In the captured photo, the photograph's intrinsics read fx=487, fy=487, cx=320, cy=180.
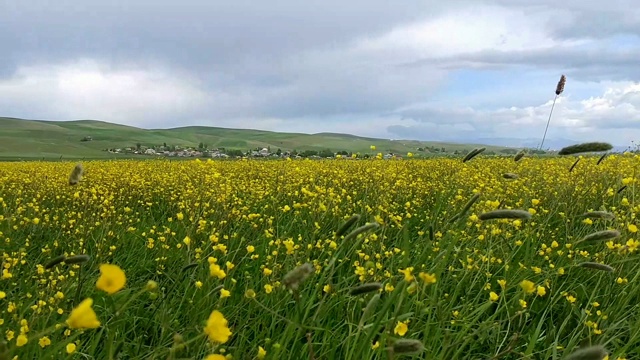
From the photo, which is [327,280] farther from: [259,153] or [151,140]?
[151,140]

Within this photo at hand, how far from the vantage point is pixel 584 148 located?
2.63 m

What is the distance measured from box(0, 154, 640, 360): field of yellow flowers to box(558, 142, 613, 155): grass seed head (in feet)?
1.11

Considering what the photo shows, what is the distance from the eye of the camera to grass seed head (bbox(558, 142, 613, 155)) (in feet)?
8.55

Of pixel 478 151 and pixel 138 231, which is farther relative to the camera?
pixel 138 231

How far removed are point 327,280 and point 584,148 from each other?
5.40ft

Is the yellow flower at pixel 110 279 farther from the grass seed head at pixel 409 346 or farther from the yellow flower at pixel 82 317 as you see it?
the grass seed head at pixel 409 346

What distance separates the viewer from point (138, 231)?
205 inches

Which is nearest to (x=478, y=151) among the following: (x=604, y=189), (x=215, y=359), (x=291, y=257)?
(x=291, y=257)

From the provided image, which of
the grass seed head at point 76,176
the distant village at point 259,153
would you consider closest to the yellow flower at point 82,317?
the grass seed head at point 76,176

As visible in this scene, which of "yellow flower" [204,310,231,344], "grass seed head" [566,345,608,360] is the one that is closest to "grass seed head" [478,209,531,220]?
"grass seed head" [566,345,608,360]

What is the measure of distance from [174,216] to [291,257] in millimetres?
3125

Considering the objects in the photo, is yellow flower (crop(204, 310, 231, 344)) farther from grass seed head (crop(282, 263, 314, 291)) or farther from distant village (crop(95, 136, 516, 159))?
distant village (crop(95, 136, 516, 159))

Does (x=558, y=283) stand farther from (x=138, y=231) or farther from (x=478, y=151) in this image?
(x=138, y=231)

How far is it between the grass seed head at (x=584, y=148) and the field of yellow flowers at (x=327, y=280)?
1.11 feet
